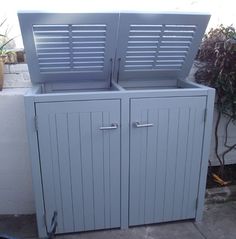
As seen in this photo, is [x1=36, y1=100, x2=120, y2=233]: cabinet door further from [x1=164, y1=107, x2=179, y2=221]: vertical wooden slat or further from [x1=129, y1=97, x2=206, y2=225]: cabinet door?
[x1=164, y1=107, x2=179, y2=221]: vertical wooden slat

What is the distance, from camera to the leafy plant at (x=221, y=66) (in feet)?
7.99

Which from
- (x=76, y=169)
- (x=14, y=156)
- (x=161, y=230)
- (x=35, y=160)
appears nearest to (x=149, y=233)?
(x=161, y=230)

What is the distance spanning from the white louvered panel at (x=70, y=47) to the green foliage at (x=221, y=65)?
0.94m

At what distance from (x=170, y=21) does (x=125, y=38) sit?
316 mm

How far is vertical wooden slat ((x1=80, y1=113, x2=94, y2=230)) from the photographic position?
197 centimetres

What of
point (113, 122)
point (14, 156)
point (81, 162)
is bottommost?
point (14, 156)

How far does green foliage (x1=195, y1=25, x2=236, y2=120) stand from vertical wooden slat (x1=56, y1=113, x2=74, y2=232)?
4.24 feet

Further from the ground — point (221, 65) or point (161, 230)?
point (221, 65)

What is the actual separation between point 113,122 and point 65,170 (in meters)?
0.47

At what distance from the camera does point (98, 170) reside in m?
2.09

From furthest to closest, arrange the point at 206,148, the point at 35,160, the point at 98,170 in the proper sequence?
the point at 206,148
the point at 98,170
the point at 35,160

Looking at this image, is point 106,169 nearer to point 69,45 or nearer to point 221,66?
point 69,45

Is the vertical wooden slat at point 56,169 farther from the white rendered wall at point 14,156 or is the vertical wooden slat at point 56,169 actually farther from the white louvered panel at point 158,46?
the white louvered panel at point 158,46

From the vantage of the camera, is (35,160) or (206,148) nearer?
(35,160)
